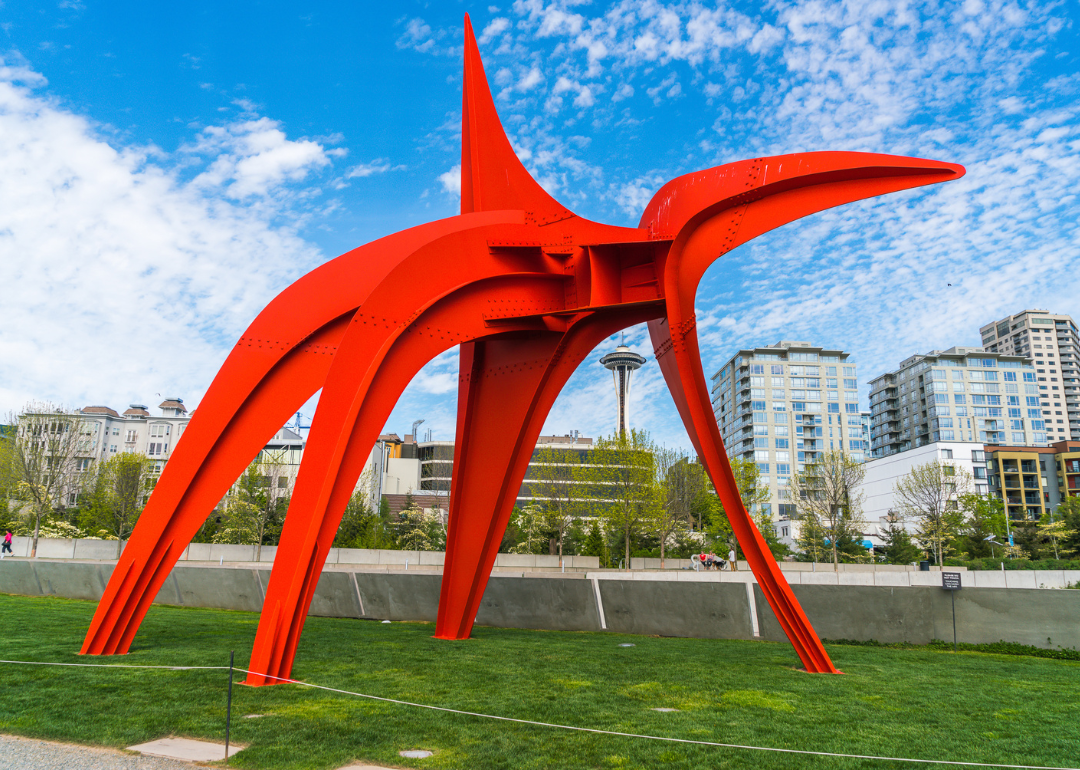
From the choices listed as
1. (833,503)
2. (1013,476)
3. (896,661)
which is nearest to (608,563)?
(833,503)

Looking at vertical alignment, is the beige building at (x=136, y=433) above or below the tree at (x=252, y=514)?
above

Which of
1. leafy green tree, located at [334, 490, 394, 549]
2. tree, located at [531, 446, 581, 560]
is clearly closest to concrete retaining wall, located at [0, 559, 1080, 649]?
tree, located at [531, 446, 581, 560]

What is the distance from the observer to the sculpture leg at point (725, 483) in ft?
35.7

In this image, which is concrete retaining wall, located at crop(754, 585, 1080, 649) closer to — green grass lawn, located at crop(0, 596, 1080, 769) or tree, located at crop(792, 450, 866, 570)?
green grass lawn, located at crop(0, 596, 1080, 769)

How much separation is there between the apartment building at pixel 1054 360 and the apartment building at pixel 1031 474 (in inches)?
2550

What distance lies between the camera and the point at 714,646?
1474 cm

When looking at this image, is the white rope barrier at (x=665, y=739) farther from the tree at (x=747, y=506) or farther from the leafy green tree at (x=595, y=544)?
the tree at (x=747, y=506)

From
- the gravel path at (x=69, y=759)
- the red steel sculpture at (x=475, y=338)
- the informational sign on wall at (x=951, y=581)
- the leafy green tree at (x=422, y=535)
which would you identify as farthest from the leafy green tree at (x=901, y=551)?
the gravel path at (x=69, y=759)

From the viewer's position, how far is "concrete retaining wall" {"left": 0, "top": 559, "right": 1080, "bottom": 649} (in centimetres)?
1505

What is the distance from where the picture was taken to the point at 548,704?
8141 mm

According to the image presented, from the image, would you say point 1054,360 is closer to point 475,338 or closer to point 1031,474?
point 1031,474

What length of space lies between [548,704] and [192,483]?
639 centimetres

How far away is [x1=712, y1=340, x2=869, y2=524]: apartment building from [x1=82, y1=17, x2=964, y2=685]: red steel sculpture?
105 m

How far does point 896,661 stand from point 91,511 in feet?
186
